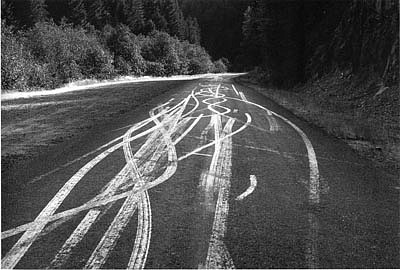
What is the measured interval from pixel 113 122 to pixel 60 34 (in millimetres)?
23817

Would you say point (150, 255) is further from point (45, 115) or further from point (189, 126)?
point (45, 115)

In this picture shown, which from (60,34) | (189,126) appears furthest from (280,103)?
(60,34)

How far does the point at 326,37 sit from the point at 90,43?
23.6 meters

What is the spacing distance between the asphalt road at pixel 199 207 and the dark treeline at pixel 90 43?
16569 mm

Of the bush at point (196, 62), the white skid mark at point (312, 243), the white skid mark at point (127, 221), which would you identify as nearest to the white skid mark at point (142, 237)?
the white skid mark at point (127, 221)

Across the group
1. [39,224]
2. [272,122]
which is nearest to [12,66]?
[272,122]

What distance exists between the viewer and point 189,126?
11.0 m

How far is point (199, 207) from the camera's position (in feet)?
17.4

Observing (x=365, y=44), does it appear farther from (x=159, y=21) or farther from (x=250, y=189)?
(x=159, y=21)

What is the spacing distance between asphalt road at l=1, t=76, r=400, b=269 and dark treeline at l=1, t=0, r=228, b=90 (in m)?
16.6

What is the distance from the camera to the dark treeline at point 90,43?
24.3 metres

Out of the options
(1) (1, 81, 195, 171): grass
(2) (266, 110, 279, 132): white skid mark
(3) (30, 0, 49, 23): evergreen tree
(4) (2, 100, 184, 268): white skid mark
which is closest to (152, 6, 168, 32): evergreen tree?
(3) (30, 0, 49, 23): evergreen tree

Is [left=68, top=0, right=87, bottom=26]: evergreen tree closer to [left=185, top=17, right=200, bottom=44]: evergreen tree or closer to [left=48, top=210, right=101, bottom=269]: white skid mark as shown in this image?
[left=185, top=17, right=200, bottom=44]: evergreen tree

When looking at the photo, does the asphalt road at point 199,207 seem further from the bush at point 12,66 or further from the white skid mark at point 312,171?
the bush at point 12,66
